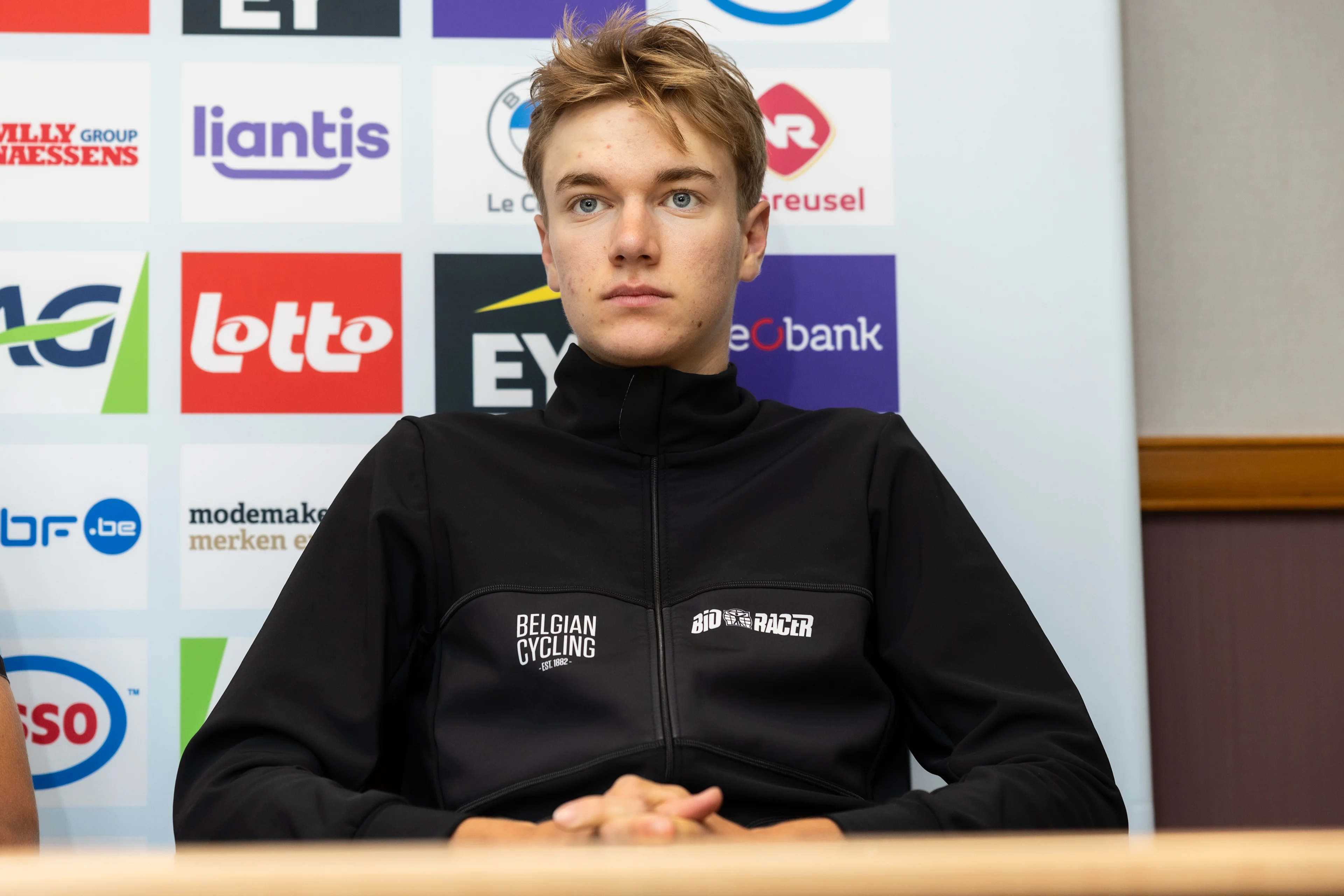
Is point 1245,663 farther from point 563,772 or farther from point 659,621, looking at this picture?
point 563,772

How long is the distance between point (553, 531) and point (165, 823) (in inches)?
27.0

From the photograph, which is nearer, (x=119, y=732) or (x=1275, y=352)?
(x=119, y=732)

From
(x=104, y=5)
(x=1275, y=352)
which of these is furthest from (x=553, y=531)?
(x=1275, y=352)

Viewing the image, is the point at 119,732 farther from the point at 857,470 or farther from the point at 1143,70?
the point at 1143,70

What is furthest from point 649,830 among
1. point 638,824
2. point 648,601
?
point 648,601

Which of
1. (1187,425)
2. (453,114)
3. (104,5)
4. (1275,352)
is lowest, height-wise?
(1187,425)

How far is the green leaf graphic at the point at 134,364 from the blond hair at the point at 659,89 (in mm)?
557

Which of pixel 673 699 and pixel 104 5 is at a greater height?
pixel 104 5

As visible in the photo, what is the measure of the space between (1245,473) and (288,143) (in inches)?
54.4


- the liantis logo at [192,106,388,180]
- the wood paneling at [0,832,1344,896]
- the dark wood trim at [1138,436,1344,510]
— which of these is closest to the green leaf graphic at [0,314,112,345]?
the liantis logo at [192,106,388,180]

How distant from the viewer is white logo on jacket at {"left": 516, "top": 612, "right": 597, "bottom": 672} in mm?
1011

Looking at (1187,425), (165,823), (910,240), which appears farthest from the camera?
(1187,425)

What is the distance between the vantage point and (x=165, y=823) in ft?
4.42

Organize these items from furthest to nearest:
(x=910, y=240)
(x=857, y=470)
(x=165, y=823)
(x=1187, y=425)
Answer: (x=1187, y=425) → (x=910, y=240) → (x=165, y=823) → (x=857, y=470)
